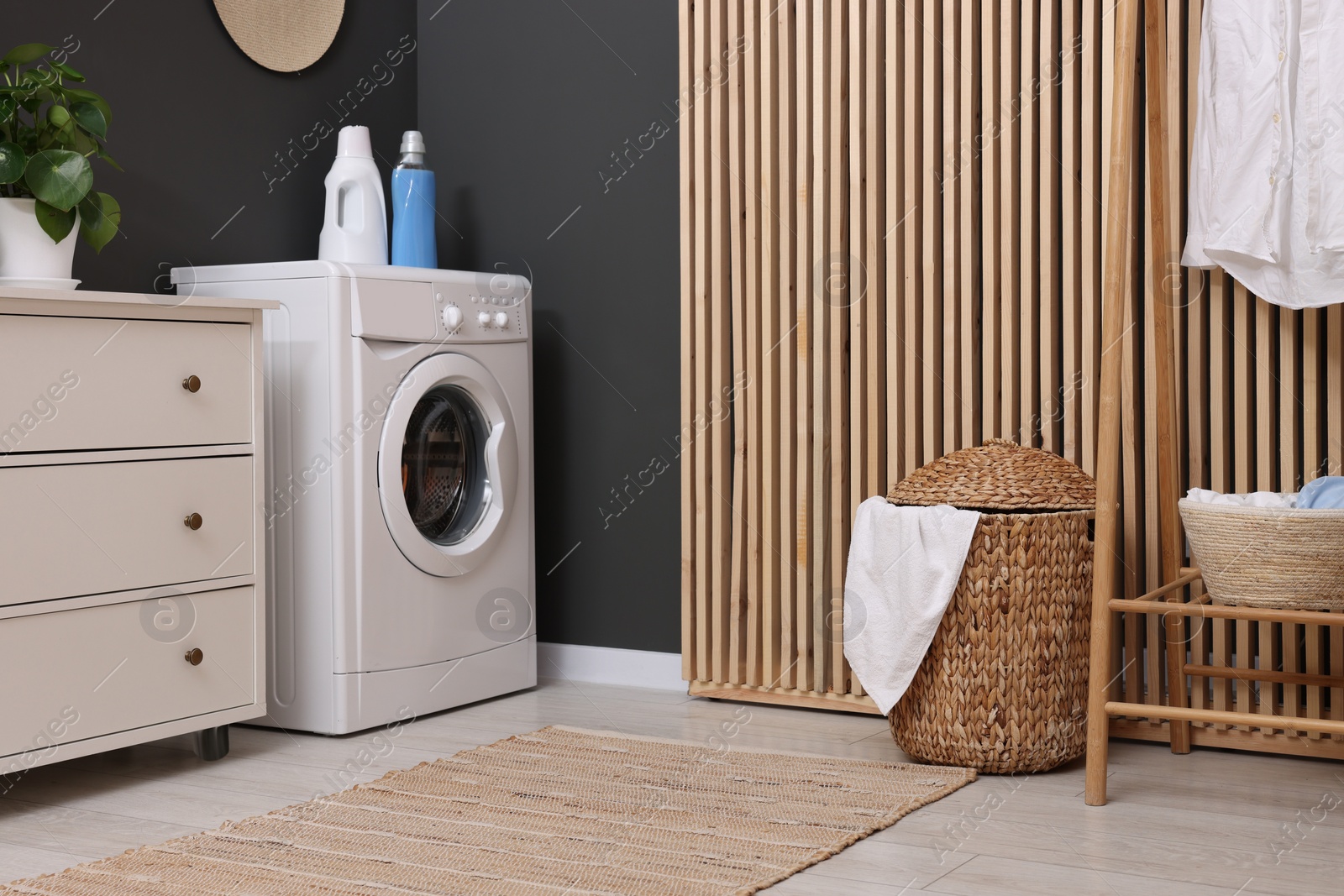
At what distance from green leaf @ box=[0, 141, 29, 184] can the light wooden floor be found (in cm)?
112

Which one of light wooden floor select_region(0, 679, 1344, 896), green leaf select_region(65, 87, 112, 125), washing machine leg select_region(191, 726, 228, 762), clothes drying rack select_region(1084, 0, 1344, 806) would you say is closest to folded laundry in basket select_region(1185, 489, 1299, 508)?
clothes drying rack select_region(1084, 0, 1344, 806)

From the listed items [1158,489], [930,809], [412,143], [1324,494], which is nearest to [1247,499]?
[1324,494]

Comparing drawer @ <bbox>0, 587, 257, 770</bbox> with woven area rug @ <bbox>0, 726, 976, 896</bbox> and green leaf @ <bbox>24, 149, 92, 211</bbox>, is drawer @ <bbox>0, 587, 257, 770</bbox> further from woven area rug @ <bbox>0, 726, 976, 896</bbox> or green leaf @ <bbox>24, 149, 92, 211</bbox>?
green leaf @ <bbox>24, 149, 92, 211</bbox>

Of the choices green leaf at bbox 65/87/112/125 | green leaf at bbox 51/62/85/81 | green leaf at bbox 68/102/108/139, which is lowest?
green leaf at bbox 68/102/108/139

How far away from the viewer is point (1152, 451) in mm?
2668

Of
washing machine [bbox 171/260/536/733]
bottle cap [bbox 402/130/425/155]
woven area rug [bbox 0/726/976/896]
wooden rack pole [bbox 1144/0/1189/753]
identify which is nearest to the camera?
woven area rug [bbox 0/726/976/896]

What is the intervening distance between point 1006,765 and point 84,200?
6.71ft

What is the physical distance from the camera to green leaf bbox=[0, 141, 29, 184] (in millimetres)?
2328

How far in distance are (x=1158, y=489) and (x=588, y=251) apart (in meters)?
1.58

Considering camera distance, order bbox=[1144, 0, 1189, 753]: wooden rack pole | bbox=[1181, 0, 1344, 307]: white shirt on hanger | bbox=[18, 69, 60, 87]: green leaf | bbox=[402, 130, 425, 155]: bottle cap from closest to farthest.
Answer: bbox=[1181, 0, 1344, 307]: white shirt on hanger < bbox=[18, 69, 60, 87]: green leaf < bbox=[1144, 0, 1189, 753]: wooden rack pole < bbox=[402, 130, 425, 155]: bottle cap

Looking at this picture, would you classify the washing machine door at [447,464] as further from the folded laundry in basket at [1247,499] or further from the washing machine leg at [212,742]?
the folded laundry in basket at [1247,499]

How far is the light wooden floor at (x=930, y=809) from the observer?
6.29ft

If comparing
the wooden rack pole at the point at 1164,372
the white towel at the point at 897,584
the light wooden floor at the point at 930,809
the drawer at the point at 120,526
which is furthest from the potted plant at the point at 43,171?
the wooden rack pole at the point at 1164,372

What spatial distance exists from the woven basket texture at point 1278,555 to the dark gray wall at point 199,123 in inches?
89.3
